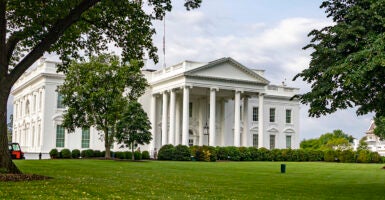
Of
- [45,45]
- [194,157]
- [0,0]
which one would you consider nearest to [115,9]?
[45,45]

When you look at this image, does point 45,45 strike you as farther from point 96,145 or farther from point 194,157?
point 96,145

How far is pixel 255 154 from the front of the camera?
56031 mm

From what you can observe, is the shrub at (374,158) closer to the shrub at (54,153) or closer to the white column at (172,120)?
the white column at (172,120)

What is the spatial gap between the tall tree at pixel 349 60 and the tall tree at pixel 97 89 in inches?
927

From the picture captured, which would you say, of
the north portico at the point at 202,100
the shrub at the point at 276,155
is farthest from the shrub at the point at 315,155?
the north portico at the point at 202,100

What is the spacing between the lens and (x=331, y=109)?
1814 cm

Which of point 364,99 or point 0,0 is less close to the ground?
point 0,0

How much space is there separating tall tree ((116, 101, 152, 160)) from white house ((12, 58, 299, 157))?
11.1 meters

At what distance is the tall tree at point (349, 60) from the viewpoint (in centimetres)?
1567

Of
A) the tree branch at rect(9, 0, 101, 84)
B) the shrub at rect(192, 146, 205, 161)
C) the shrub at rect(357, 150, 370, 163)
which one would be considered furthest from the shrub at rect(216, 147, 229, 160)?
the tree branch at rect(9, 0, 101, 84)

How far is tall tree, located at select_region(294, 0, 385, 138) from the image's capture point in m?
15.7

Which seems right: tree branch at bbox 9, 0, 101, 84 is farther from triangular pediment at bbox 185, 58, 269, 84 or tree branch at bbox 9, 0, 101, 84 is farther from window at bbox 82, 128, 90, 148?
window at bbox 82, 128, 90, 148

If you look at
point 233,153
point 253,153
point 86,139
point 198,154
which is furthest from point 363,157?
point 86,139

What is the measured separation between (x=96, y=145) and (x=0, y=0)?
4219cm
